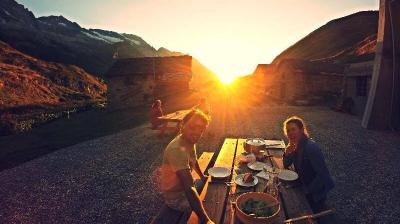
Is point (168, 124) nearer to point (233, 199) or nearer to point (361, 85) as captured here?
point (233, 199)

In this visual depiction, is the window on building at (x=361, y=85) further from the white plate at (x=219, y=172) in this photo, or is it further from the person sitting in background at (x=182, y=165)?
the person sitting in background at (x=182, y=165)

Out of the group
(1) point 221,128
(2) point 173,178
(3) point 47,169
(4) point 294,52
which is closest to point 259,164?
(2) point 173,178

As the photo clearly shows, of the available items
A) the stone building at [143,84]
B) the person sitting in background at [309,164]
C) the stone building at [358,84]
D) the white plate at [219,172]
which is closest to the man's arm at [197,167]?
the white plate at [219,172]

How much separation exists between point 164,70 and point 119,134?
1585cm

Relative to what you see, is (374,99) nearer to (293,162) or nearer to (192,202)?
(293,162)

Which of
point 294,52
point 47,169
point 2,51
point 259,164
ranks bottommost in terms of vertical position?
point 47,169

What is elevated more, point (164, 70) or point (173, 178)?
point (164, 70)

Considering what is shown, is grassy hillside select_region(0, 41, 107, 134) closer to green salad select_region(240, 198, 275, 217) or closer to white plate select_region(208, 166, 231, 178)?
white plate select_region(208, 166, 231, 178)

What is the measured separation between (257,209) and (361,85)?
63.6 feet

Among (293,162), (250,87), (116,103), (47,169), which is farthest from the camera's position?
(250,87)

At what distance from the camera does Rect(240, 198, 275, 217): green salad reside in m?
2.80

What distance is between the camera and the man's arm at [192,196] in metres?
2.92

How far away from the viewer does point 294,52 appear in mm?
81062

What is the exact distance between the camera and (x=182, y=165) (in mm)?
3158
